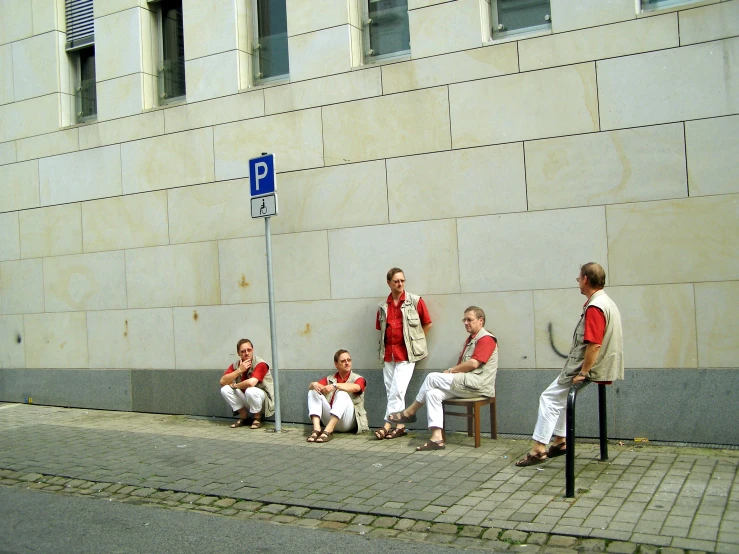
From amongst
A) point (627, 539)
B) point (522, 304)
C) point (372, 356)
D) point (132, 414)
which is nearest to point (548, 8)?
point (522, 304)

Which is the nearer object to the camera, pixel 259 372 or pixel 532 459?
pixel 532 459

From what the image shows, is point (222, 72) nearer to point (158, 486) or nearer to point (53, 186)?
point (53, 186)

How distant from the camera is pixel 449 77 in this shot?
8773 mm

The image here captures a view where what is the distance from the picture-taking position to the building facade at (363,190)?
7.58 m

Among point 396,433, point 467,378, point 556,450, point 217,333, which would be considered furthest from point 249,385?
point 556,450

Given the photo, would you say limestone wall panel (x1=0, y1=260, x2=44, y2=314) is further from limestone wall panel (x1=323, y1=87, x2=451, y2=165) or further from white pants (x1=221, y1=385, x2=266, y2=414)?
limestone wall panel (x1=323, y1=87, x2=451, y2=165)

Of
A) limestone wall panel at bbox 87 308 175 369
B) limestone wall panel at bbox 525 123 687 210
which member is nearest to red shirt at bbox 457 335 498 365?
limestone wall panel at bbox 525 123 687 210

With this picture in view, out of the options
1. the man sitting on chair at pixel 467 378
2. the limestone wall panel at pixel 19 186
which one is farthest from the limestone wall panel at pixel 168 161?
the man sitting on chair at pixel 467 378

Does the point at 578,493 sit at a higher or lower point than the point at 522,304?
lower

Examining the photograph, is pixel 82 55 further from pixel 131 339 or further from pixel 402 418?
pixel 402 418

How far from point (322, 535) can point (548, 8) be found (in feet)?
19.5

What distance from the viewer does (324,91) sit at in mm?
9625

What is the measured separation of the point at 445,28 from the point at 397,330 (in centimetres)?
342

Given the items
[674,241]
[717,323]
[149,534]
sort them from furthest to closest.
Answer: [674,241], [717,323], [149,534]
